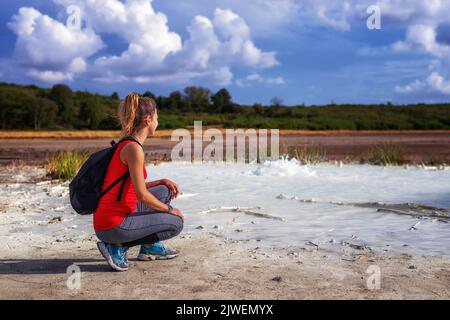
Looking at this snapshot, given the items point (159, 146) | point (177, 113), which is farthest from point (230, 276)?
point (177, 113)

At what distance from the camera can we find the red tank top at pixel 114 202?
13.4 ft

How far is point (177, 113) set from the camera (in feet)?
163

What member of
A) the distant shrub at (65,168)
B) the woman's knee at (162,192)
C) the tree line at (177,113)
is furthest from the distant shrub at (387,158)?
the tree line at (177,113)

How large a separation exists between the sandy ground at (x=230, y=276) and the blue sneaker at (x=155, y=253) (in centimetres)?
7

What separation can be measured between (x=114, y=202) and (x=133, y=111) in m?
0.63

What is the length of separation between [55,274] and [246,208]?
123 inches

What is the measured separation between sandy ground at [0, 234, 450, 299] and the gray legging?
23cm

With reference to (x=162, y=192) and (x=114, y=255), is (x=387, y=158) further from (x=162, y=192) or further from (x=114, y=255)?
(x=114, y=255)

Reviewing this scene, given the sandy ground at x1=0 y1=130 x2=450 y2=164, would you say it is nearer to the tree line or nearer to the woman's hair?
the tree line

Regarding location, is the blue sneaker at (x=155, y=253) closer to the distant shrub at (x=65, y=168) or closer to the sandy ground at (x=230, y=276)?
the sandy ground at (x=230, y=276)

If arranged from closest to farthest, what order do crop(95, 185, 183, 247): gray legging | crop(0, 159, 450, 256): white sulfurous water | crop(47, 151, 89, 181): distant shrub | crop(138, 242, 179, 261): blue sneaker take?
1. crop(95, 185, 183, 247): gray legging
2. crop(138, 242, 179, 261): blue sneaker
3. crop(0, 159, 450, 256): white sulfurous water
4. crop(47, 151, 89, 181): distant shrub

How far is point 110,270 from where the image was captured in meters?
4.34

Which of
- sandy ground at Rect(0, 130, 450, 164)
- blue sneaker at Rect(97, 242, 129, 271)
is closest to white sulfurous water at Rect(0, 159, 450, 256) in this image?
blue sneaker at Rect(97, 242, 129, 271)

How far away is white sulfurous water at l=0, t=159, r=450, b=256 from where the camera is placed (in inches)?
210
